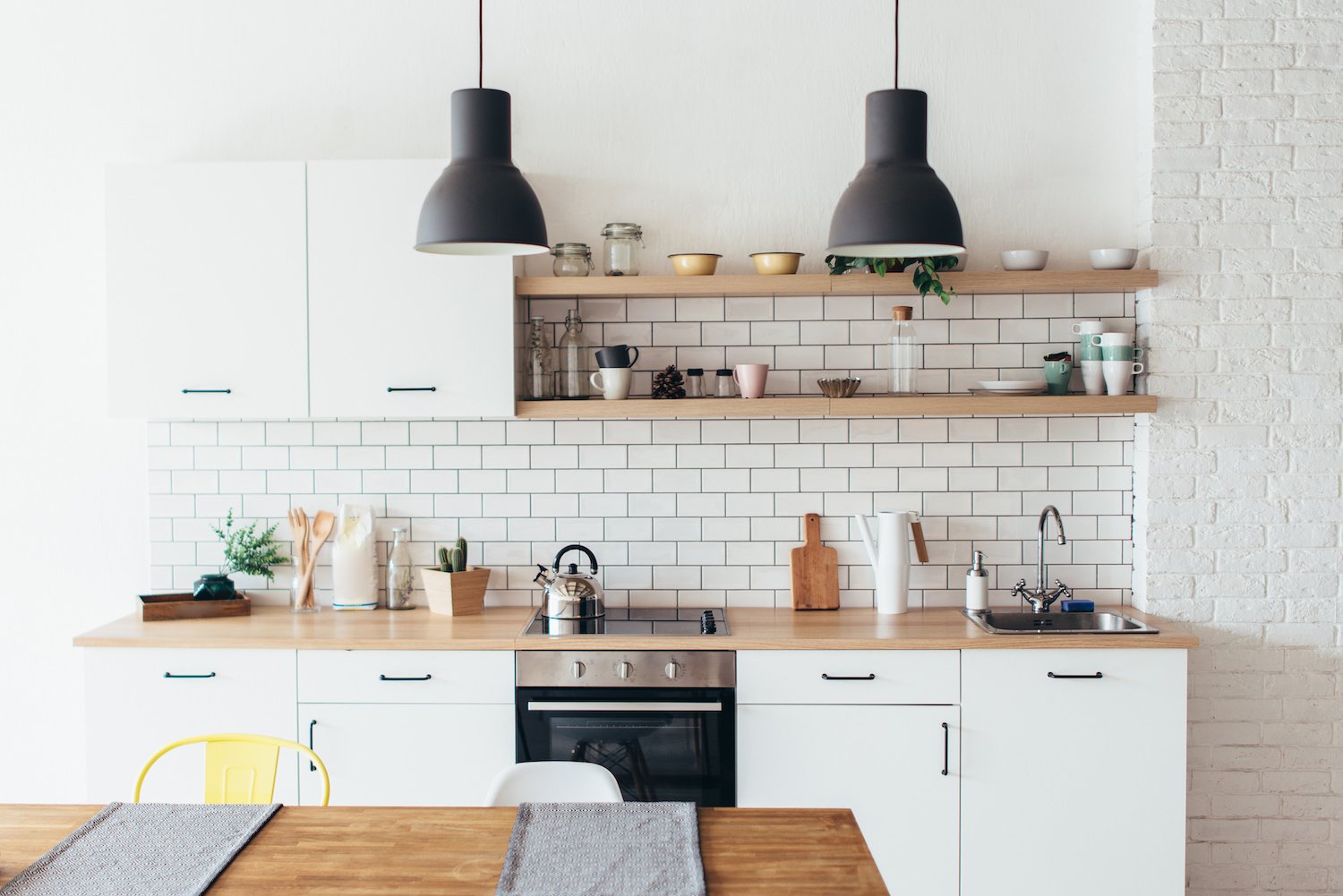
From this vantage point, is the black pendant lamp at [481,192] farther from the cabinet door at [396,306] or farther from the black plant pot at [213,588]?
the black plant pot at [213,588]

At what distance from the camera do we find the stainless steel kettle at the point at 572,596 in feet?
11.1

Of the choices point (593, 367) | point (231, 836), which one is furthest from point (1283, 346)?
point (231, 836)

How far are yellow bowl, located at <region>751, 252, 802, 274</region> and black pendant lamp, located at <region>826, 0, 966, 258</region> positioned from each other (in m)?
1.15

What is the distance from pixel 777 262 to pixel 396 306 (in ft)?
3.99

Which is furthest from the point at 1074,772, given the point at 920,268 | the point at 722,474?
the point at 920,268

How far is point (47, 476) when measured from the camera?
3881 mm

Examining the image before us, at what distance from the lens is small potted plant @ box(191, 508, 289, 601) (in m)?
3.63

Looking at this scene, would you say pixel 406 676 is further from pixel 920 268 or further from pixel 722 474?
pixel 920 268

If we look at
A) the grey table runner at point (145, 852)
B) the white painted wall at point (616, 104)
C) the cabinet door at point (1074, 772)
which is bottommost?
the cabinet door at point (1074, 772)

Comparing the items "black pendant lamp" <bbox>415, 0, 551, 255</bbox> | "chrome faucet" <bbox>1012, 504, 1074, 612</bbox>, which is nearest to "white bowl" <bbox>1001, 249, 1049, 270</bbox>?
"chrome faucet" <bbox>1012, 504, 1074, 612</bbox>

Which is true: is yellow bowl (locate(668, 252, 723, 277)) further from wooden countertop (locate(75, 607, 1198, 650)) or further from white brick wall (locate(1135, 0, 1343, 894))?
white brick wall (locate(1135, 0, 1343, 894))

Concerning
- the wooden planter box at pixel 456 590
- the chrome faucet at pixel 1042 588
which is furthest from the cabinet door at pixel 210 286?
the chrome faucet at pixel 1042 588

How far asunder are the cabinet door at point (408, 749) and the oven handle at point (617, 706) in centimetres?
10

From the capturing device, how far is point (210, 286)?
11.2ft
